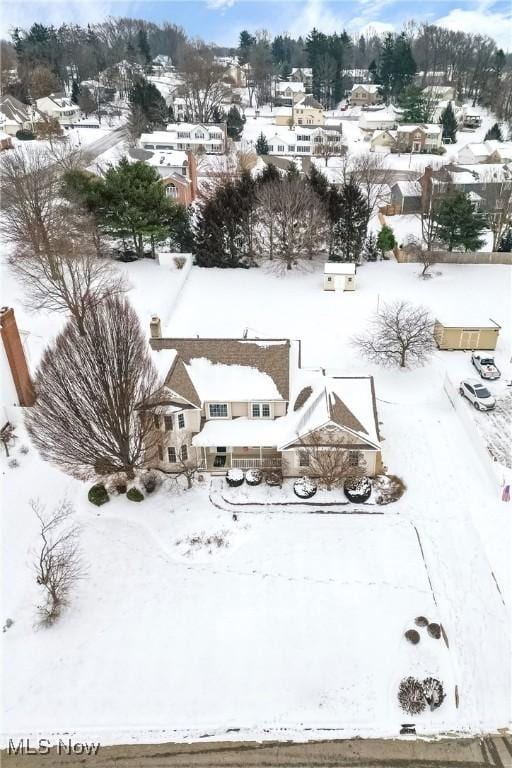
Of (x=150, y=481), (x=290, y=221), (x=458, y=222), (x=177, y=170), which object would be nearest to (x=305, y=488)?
(x=150, y=481)

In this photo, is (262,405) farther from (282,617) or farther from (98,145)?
(98,145)

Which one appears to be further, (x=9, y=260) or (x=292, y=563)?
(x=9, y=260)

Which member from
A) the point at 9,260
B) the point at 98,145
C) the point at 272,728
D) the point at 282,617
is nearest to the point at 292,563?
the point at 282,617

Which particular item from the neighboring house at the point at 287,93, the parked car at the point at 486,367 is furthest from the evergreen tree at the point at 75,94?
the parked car at the point at 486,367

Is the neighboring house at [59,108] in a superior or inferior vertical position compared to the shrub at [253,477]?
superior

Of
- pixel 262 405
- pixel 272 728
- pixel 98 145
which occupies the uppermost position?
pixel 98 145

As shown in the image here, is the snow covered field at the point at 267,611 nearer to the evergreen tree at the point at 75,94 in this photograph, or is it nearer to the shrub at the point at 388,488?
the shrub at the point at 388,488

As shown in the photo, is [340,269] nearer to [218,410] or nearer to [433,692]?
[218,410]
